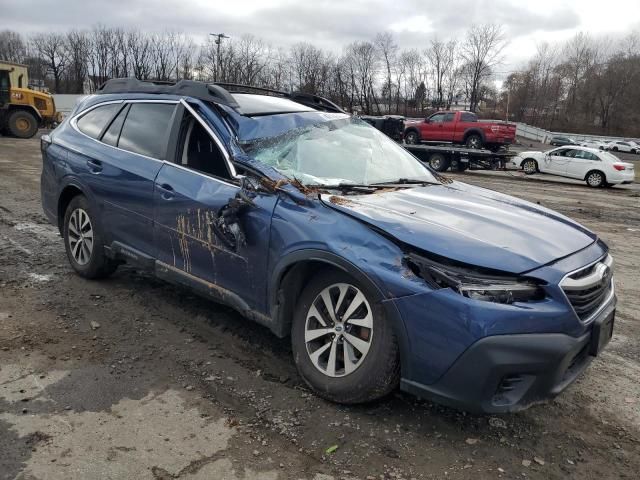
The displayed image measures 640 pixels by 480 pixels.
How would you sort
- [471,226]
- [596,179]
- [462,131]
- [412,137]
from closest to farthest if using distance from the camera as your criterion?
[471,226]
[596,179]
[462,131]
[412,137]

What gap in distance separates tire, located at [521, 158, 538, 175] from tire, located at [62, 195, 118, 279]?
21399 millimetres

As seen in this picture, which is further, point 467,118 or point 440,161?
point 467,118

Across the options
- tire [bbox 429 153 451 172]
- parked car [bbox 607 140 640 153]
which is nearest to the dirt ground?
tire [bbox 429 153 451 172]

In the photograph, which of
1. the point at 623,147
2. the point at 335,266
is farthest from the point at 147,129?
the point at 623,147

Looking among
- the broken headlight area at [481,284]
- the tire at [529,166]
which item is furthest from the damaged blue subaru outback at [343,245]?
the tire at [529,166]

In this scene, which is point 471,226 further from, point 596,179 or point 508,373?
point 596,179

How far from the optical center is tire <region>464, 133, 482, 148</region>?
80.8ft

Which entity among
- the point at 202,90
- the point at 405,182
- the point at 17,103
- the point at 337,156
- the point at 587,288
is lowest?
the point at 587,288

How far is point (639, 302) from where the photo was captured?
534 cm

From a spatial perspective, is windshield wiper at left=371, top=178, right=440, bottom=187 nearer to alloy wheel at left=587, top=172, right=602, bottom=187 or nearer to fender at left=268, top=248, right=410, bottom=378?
fender at left=268, top=248, right=410, bottom=378

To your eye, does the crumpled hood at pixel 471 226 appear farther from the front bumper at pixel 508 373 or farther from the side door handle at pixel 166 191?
the side door handle at pixel 166 191

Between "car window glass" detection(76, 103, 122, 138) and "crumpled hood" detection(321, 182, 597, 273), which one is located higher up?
"car window glass" detection(76, 103, 122, 138)

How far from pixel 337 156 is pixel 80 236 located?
2664mm

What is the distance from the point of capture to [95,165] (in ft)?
15.4
